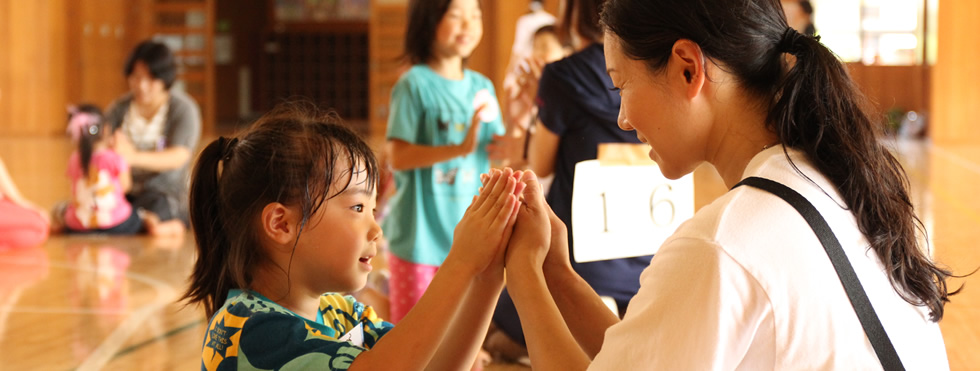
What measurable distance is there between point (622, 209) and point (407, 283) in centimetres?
93

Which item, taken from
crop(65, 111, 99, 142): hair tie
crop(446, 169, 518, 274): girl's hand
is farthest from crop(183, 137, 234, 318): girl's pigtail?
crop(65, 111, 99, 142): hair tie

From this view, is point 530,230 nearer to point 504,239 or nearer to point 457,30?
point 504,239

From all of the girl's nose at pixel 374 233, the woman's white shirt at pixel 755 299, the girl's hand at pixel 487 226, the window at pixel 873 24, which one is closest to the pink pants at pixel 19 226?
the girl's nose at pixel 374 233

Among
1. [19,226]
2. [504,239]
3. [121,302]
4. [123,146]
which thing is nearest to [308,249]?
[504,239]

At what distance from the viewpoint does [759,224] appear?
947 mm

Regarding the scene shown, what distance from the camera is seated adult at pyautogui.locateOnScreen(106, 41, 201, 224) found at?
18.8 feet

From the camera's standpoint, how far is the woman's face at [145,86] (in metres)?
5.70

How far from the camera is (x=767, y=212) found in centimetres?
96

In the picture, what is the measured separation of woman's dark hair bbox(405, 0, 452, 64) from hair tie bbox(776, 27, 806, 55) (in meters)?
1.90

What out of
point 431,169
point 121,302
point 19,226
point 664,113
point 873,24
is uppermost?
point 873,24

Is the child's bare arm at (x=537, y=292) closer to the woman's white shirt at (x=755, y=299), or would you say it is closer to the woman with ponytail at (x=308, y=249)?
the woman with ponytail at (x=308, y=249)

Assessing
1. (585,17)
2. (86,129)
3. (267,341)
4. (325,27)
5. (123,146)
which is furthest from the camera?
(325,27)

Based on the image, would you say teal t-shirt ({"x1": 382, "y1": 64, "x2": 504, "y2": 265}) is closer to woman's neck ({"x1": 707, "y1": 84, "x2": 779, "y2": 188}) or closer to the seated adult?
woman's neck ({"x1": 707, "y1": 84, "x2": 779, "y2": 188})

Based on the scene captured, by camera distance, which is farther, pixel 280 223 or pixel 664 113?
pixel 280 223
